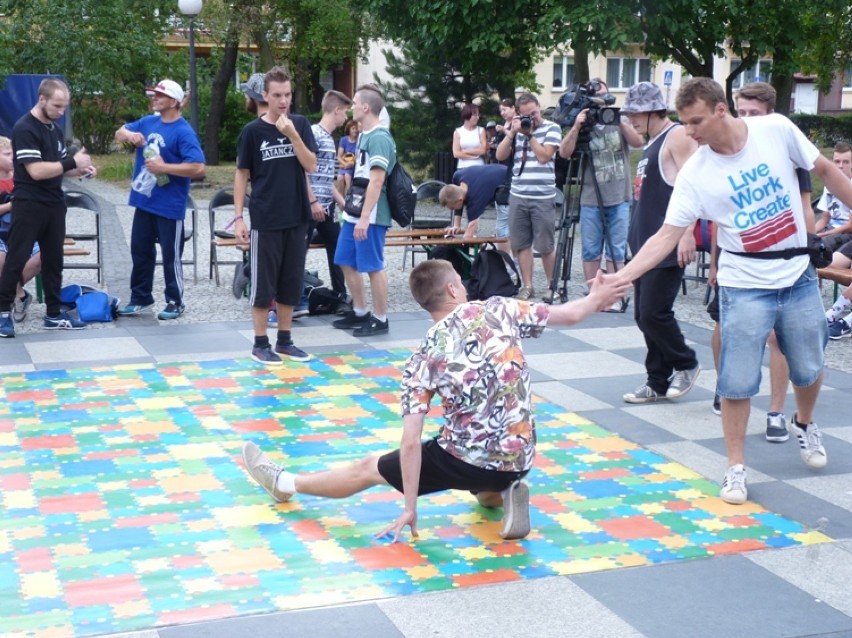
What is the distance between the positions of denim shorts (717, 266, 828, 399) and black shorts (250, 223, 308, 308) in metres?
3.65

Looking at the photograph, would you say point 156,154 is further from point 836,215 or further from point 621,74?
point 621,74

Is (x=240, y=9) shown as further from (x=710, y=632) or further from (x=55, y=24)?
(x=710, y=632)

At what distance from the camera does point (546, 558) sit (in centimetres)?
467

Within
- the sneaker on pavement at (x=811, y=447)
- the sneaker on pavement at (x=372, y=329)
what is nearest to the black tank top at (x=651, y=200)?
the sneaker on pavement at (x=811, y=447)

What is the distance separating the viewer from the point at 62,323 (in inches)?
370

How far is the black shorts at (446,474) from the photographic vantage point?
465 cm

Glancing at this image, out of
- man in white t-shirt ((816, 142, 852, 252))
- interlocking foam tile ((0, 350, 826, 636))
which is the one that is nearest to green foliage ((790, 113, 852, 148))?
man in white t-shirt ((816, 142, 852, 252))

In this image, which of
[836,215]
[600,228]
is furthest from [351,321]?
[836,215]

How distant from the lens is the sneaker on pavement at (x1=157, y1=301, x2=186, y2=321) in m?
9.89

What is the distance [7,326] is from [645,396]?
4.89 meters

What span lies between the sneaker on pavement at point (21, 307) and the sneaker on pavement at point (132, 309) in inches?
30.1

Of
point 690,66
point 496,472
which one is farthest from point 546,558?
point 690,66

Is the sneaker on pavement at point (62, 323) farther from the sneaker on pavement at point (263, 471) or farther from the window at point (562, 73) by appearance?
the window at point (562, 73)

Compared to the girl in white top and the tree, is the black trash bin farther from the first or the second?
the tree
